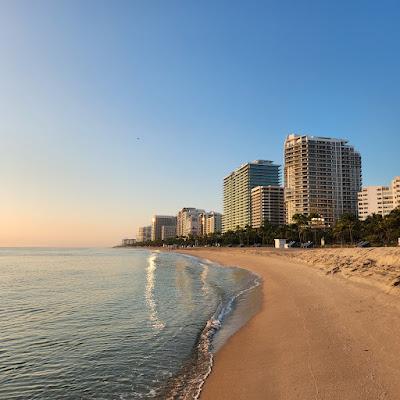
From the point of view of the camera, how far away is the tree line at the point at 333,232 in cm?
7388

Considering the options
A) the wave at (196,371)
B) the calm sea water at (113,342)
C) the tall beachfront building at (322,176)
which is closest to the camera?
the wave at (196,371)

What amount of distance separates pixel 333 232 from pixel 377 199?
97.1 m

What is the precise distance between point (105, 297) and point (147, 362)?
13767 mm

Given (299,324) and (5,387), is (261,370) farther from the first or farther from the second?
(5,387)

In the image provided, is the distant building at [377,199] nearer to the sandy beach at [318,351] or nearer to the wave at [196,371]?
the sandy beach at [318,351]

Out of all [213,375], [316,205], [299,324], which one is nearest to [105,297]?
[299,324]

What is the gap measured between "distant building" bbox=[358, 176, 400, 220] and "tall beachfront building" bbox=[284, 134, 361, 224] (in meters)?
3.13

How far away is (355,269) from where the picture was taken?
76.4ft

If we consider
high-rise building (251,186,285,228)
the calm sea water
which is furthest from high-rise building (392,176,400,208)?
the calm sea water

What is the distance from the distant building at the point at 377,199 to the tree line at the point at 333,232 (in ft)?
209

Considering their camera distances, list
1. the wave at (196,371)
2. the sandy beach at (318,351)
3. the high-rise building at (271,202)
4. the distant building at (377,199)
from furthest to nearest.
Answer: the high-rise building at (271,202) < the distant building at (377,199) < the wave at (196,371) < the sandy beach at (318,351)

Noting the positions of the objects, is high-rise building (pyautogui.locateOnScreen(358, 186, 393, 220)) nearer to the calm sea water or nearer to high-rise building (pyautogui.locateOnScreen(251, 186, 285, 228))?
high-rise building (pyautogui.locateOnScreen(251, 186, 285, 228))

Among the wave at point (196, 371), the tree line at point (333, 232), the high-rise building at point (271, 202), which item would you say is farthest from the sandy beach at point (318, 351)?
the high-rise building at point (271, 202)

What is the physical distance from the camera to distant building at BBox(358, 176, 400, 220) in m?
182
